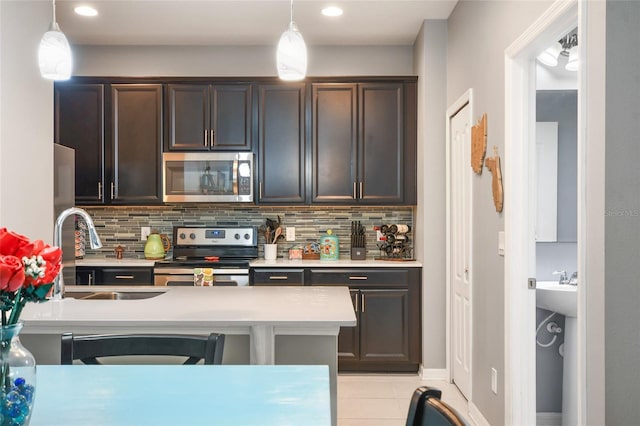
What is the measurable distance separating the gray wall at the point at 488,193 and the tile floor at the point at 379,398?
47 cm

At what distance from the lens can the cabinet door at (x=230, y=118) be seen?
14.6ft

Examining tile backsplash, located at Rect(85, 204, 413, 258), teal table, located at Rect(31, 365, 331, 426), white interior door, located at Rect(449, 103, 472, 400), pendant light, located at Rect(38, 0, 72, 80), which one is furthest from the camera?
tile backsplash, located at Rect(85, 204, 413, 258)

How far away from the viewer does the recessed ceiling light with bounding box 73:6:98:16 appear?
3.83 metres

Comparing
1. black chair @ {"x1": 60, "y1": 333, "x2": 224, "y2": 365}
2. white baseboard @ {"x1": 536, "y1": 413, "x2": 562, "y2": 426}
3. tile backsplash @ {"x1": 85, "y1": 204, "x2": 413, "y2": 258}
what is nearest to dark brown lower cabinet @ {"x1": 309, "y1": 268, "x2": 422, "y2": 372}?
tile backsplash @ {"x1": 85, "y1": 204, "x2": 413, "y2": 258}

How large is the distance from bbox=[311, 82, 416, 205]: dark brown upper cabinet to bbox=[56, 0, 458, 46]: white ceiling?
43cm

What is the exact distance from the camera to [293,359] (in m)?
2.22

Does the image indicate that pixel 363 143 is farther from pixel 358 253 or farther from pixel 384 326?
pixel 384 326

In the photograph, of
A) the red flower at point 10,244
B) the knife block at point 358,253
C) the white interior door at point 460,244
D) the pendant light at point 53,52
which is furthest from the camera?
the knife block at point 358,253

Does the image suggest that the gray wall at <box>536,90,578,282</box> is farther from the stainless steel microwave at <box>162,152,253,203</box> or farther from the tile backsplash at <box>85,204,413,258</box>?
the stainless steel microwave at <box>162,152,253,203</box>

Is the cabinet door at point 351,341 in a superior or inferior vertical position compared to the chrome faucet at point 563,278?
inferior

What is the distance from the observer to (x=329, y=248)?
15.1 ft

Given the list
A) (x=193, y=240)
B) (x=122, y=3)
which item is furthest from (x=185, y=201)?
(x=122, y=3)

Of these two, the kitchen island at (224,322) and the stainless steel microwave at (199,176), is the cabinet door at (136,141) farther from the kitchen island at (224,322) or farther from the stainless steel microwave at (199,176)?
the kitchen island at (224,322)

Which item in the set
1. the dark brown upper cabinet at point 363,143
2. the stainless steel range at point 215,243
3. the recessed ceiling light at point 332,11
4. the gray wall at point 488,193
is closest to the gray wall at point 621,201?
the gray wall at point 488,193
